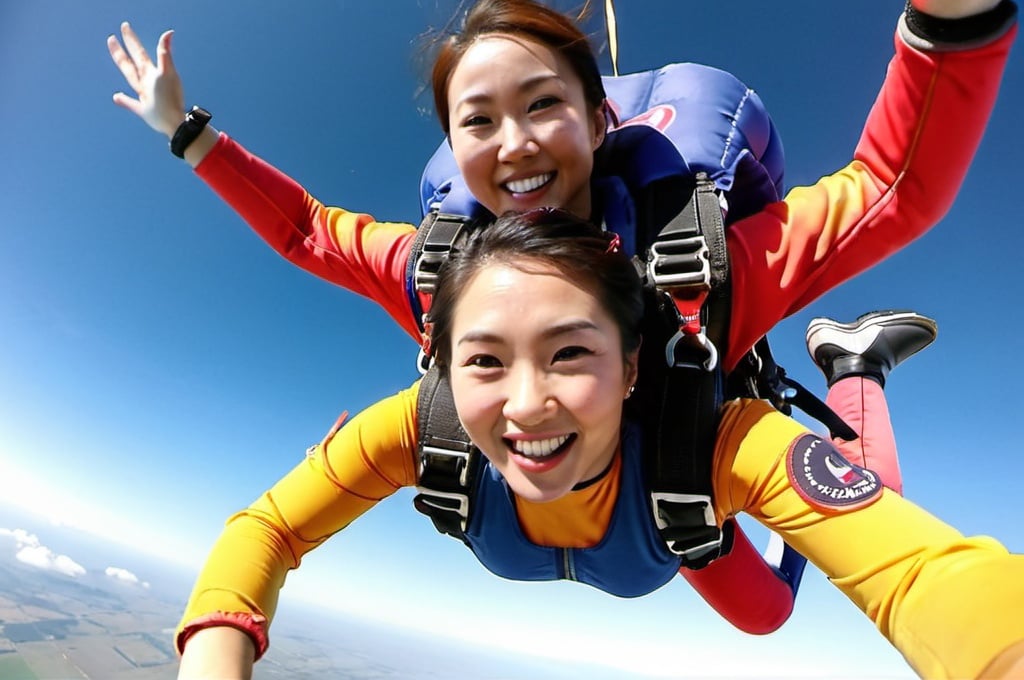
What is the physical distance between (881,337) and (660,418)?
1.54 m

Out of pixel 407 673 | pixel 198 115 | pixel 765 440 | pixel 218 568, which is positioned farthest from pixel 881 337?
pixel 407 673

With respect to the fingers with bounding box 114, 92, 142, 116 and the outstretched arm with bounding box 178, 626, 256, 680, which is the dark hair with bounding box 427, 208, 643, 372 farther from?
the fingers with bounding box 114, 92, 142, 116

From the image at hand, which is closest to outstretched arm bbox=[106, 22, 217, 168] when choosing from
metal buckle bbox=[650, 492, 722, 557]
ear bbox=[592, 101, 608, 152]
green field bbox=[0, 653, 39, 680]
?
ear bbox=[592, 101, 608, 152]

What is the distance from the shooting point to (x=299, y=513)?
127 centimetres

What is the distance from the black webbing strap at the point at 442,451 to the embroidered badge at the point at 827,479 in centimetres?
72

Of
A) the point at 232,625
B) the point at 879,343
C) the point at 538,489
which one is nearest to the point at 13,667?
the point at 232,625

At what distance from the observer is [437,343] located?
1289 mm

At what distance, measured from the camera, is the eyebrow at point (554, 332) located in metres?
1.03

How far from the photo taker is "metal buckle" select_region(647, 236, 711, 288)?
3.91 ft

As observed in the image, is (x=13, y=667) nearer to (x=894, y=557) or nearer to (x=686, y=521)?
(x=686, y=521)

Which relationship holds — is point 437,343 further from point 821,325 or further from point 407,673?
point 407,673

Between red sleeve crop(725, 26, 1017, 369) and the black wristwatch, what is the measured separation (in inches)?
72.0

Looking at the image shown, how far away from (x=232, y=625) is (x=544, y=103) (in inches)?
54.4

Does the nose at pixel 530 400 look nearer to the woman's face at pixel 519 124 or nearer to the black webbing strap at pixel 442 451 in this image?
the black webbing strap at pixel 442 451
